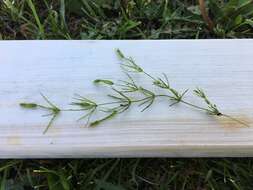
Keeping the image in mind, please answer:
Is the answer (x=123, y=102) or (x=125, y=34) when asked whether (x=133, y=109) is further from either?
(x=125, y=34)

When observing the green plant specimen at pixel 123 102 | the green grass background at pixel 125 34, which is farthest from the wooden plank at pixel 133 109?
the green grass background at pixel 125 34

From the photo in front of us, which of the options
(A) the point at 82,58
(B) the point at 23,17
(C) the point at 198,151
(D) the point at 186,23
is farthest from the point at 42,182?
(D) the point at 186,23

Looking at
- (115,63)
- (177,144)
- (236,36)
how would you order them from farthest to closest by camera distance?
(236,36) → (115,63) → (177,144)

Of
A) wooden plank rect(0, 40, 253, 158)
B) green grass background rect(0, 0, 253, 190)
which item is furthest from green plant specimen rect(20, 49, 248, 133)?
green grass background rect(0, 0, 253, 190)

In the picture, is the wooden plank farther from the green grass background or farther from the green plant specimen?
the green grass background

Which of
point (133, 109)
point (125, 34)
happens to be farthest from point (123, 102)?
point (125, 34)

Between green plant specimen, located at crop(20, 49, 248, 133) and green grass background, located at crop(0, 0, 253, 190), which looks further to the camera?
green grass background, located at crop(0, 0, 253, 190)

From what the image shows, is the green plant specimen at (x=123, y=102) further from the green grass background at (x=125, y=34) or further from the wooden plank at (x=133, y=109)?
the green grass background at (x=125, y=34)

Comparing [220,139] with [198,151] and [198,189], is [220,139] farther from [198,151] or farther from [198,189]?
[198,189]
